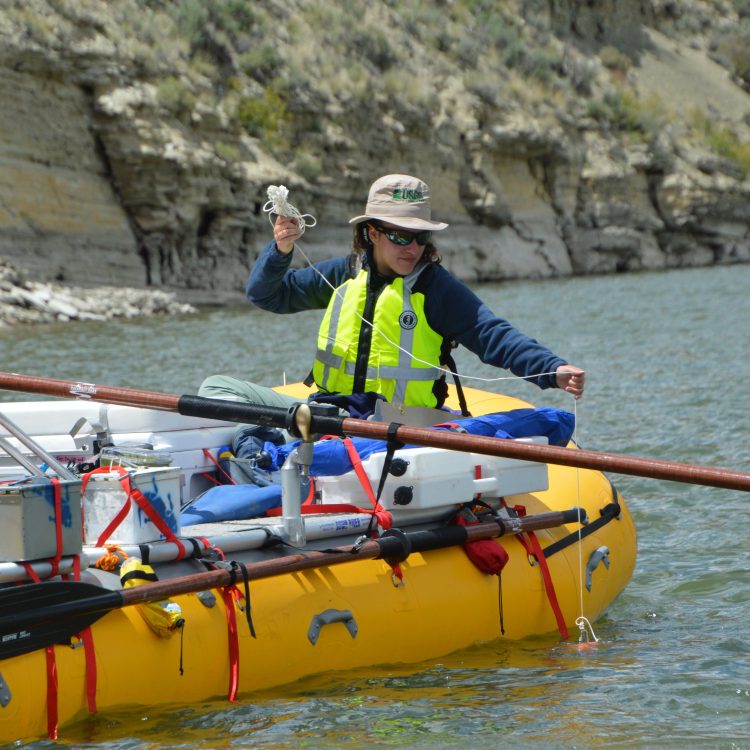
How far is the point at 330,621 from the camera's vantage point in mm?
4734

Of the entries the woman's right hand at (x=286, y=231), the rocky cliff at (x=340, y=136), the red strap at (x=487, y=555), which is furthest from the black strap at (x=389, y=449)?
the rocky cliff at (x=340, y=136)

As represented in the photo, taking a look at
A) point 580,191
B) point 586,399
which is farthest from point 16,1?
point 580,191

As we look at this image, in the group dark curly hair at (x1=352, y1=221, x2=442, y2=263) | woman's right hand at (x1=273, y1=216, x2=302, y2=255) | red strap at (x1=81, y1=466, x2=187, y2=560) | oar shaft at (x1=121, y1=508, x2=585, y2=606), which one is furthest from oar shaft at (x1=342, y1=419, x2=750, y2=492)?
dark curly hair at (x1=352, y1=221, x2=442, y2=263)

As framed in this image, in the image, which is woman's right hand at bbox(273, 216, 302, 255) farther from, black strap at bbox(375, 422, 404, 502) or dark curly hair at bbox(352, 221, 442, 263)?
black strap at bbox(375, 422, 404, 502)

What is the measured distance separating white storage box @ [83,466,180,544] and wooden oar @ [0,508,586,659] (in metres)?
0.25

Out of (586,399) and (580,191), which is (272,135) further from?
(586,399)

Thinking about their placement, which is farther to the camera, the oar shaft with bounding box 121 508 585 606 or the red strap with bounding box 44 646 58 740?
the oar shaft with bounding box 121 508 585 606

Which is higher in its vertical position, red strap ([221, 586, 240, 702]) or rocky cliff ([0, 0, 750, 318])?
rocky cliff ([0, 0, 750, 318])

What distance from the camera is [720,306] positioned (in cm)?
2309

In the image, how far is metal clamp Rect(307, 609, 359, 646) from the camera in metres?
4.69

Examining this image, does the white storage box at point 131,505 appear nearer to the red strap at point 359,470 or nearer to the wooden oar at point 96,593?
the wooden oar at point 96,593

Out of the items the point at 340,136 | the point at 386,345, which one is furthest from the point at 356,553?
the point at 340,136

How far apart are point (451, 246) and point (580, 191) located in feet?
22.8

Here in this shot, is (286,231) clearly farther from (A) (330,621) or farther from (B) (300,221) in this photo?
(A) (330,621)
